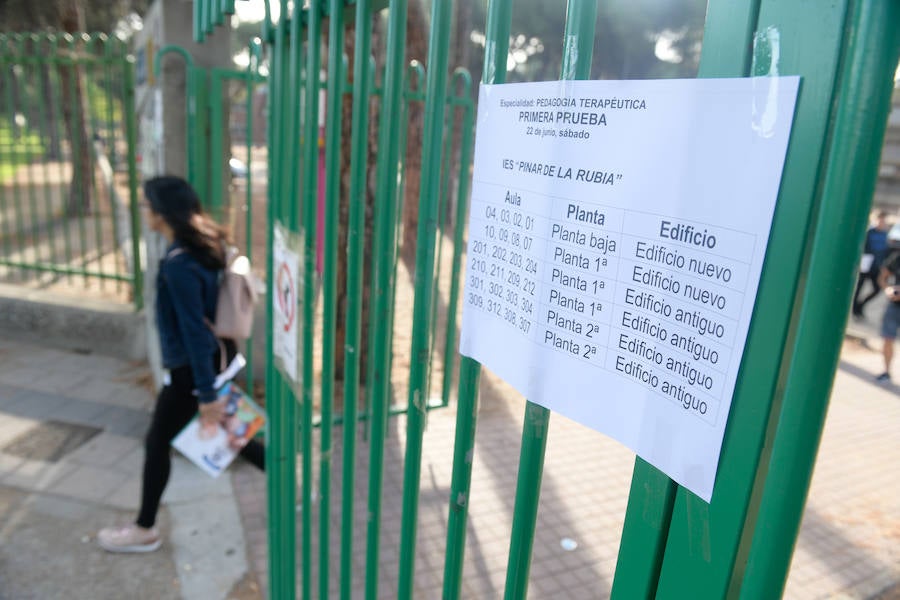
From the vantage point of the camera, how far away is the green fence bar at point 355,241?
140 centimetres

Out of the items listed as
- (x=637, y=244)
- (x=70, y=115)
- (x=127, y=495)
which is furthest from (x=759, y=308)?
(x=70, y=115)

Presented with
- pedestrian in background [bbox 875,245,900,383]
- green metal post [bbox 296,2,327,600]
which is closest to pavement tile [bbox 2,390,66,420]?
green metal post [bbox 296,2,327,600]

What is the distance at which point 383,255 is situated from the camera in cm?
137

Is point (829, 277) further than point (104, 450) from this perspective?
No

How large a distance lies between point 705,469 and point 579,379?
200mm

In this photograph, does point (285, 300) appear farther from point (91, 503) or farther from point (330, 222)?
point (91, 503)

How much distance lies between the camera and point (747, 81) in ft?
2.10

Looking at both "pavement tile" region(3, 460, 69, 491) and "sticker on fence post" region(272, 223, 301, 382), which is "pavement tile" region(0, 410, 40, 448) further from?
"sticker on fence post" region(272, 223, 301, 382)

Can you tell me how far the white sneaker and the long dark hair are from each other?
1.33 metres

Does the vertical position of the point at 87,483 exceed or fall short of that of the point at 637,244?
it falls short

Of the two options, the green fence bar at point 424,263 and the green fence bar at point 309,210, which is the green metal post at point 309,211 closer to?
the green fence bar at point 309,210

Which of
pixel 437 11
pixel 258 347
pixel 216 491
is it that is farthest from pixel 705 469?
pixel 258 347

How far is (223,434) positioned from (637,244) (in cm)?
307

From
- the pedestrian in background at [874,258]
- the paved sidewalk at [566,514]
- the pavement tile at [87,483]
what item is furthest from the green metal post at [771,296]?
the pedestrian in background at [874,258]
